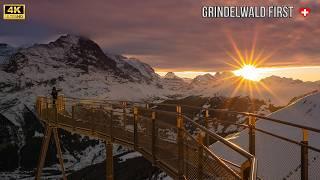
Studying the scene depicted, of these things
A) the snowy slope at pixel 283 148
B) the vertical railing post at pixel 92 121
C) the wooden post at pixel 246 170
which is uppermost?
the wooden post at pixel 246 170

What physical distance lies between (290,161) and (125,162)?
5923 inches

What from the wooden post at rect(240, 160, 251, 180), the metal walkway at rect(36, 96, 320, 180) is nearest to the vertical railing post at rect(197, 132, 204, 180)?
the metal walkway at rect(36, 96, 320, 180)

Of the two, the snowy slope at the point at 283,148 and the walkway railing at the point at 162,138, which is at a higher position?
the walkway railing at the point at 162,138

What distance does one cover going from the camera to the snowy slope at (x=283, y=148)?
23.2m

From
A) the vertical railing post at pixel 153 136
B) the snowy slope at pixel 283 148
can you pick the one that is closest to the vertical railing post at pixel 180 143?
A: the vertical railing post at pixel 153 136

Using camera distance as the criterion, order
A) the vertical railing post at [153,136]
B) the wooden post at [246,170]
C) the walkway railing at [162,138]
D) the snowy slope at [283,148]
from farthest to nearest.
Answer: the snowy slope at [283,148] < the vertical railing post at [153,136] < the walkway railing at [162,138] < the wooden post at [246,170]

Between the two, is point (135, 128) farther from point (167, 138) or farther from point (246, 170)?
point (246, 170)

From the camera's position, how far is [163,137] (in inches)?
592

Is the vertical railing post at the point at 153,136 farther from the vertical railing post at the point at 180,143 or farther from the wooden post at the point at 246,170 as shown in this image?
the wooden post at the point at 246,170

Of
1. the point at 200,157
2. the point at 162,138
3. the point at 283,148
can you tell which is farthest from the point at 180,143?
the point at 283,148

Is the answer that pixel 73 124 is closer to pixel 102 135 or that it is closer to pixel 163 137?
pixel 102 135

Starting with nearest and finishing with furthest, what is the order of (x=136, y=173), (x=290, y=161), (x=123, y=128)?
(x=123, y=128) < (x=290, y=161) < (x=136, y=173)

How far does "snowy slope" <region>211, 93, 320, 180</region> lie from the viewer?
23.2 meters

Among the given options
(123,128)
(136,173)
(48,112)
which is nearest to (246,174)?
(123,128)
